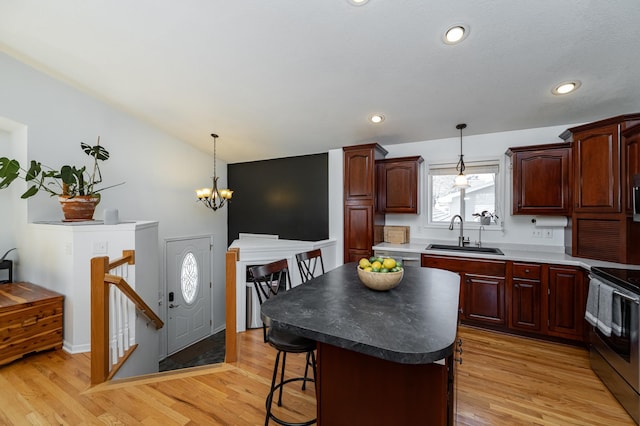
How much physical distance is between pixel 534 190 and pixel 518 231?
0.61 metres

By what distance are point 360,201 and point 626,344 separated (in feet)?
8.98

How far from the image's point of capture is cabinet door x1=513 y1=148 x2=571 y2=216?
2.95 m

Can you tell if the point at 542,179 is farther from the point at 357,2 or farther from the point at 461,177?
the point at 357,2

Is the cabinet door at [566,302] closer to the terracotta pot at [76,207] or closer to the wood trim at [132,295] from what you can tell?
the wood trim at [132,295]

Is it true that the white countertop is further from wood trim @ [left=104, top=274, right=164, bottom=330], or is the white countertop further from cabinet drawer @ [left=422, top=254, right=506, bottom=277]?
wood trim @ [left=104, top=274, right=164, bottom=330]

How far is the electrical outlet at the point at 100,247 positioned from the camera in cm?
270

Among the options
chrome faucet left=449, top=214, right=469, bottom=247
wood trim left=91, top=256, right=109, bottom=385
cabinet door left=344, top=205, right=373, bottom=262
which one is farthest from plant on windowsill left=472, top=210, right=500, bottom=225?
wood trim left=91, top=256, right=109, bottom=385

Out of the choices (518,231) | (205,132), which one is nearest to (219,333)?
(205,132)

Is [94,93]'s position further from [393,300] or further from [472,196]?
[472,196]

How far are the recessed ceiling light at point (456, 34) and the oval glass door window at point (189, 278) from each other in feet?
16.1

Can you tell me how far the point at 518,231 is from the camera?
3410 millimetres

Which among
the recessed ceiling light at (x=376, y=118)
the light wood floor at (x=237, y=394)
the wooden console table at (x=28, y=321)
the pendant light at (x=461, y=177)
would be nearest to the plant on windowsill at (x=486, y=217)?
the pendant light at (x=461, y=177)

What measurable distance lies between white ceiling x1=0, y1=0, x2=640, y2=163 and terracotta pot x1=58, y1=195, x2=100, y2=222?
58.1 inches

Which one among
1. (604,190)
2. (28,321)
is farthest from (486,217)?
(28,321)
